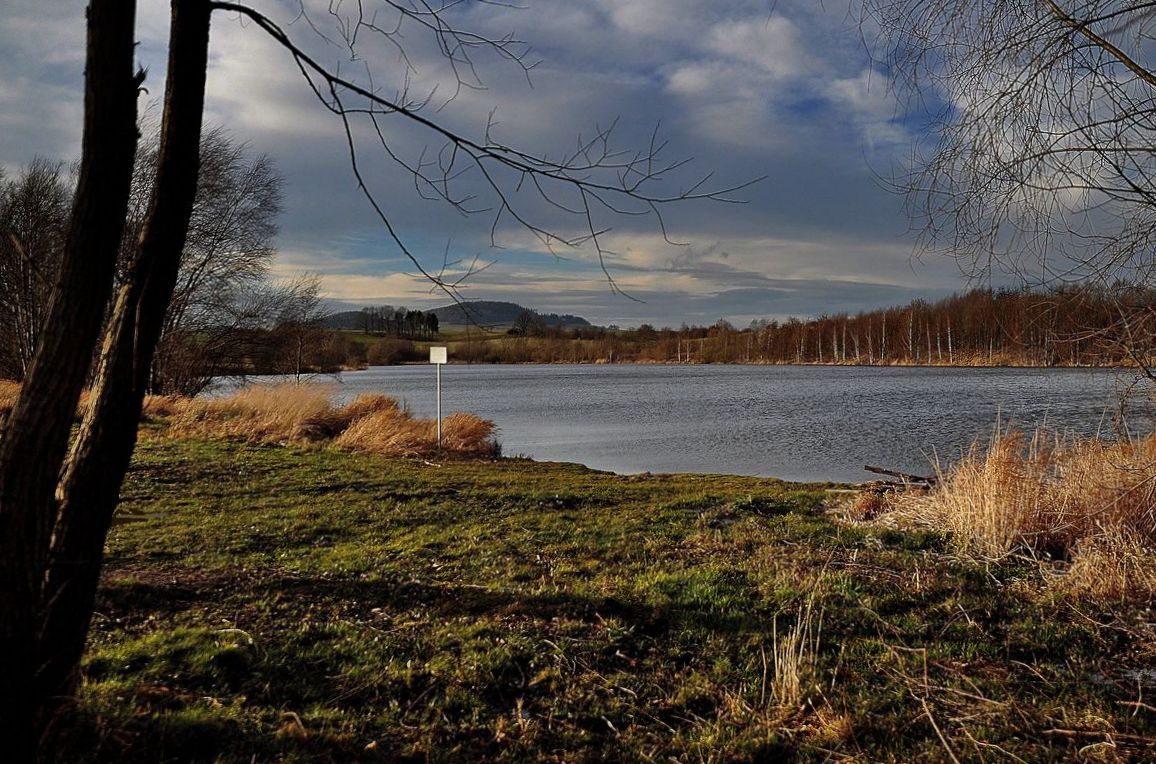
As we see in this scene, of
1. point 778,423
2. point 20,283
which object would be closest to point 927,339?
point 778,423

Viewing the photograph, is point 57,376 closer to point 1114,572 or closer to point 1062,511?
point 1114,572

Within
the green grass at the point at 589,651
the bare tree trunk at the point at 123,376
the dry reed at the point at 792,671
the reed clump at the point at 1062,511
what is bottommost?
the green grass at the point at 589,651

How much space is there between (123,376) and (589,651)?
3074 mm

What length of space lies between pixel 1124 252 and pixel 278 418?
794 inches

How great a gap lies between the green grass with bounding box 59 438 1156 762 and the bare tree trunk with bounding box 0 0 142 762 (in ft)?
2.07

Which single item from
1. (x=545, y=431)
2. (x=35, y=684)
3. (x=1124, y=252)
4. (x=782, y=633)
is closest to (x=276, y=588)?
(x=35, y=684)

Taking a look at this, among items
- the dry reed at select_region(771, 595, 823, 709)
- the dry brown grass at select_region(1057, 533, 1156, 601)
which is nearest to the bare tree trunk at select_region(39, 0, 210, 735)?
the dry reed at select_region(771, 595, 823, 709)

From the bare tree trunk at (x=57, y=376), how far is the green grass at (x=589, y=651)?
63 cm

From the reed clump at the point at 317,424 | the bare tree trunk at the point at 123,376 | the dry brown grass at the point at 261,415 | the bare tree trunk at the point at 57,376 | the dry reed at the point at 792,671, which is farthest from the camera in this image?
the dry brown grass at the point at 261,415

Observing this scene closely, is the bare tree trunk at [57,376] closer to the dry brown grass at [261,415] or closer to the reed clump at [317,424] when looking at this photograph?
the reed clump at [317,424]

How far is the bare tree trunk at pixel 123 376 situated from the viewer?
2.97m

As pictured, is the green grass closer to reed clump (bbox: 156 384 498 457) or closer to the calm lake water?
the calm lake water

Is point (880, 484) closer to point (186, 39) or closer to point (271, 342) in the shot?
point (186, 39)

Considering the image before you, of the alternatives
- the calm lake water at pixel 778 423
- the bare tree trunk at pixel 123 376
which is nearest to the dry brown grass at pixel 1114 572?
the calm lake water at pixel 778 423
